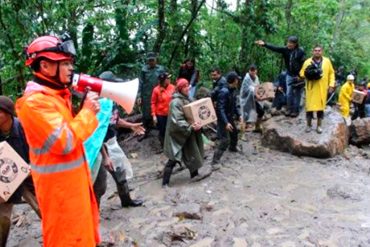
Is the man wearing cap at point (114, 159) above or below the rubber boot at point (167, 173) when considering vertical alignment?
above

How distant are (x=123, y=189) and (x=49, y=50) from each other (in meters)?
3.47

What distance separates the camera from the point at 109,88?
3115 millimetres

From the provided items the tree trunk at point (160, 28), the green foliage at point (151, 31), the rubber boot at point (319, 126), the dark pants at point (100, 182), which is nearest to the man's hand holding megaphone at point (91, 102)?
the dark pants at point (100, 182)

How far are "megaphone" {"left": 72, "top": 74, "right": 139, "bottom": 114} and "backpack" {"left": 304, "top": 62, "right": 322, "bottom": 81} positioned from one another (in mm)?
5915

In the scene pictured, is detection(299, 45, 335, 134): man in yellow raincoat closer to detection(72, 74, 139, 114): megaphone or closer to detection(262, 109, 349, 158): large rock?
detection(262, 109, 349, 158): large rock

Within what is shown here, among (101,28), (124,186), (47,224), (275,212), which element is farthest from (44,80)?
(101,28)

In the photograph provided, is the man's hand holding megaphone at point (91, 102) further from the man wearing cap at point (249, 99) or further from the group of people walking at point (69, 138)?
the man wearing cap at point (249, 99)

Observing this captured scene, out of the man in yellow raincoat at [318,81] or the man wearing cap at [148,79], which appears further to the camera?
the man wearing cap at [148,79]

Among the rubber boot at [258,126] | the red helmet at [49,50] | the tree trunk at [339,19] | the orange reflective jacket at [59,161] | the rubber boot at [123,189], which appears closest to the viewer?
the orange reflective jacket at [59,161]

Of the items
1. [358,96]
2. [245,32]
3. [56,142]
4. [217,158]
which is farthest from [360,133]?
[56,142]

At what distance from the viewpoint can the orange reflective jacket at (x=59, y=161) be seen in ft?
8.96

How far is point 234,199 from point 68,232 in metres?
3.94

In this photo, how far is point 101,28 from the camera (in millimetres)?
10758

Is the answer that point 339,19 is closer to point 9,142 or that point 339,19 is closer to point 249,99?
point 249,99
